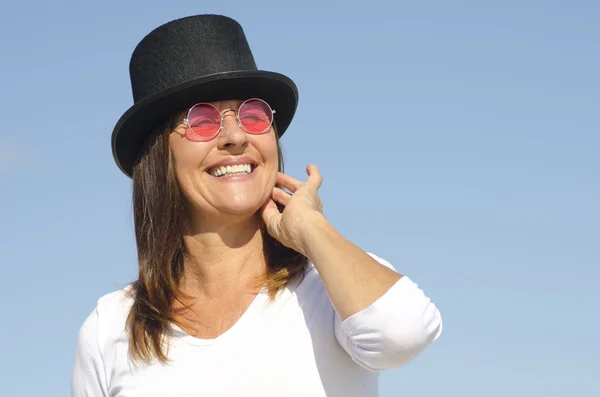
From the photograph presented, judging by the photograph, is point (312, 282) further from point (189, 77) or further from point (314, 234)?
point (189, 77)

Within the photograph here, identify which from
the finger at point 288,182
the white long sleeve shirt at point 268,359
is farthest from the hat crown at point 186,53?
the white long sleeve shirt at point 268,359

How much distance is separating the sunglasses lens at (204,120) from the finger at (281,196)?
1.43ft

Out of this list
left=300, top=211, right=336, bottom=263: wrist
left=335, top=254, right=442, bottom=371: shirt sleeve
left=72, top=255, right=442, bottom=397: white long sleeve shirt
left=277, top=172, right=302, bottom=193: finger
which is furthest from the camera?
left=277, top=172, right=302, bottom=193: finger

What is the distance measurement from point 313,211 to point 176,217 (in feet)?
2.92

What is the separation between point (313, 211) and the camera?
546 centimetres

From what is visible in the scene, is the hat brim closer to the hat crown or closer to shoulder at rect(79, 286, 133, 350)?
the hat crown

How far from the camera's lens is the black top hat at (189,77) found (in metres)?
5.89

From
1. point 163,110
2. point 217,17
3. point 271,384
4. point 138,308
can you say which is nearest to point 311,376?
point 271,384

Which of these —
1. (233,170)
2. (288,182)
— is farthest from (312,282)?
(233,170)

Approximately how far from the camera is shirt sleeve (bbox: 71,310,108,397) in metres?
5.91

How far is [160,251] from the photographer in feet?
19.8

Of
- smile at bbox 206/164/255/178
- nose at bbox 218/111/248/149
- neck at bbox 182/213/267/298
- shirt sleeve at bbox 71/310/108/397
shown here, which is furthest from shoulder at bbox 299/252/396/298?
shirt sleeve at bbox 71/310/108/397

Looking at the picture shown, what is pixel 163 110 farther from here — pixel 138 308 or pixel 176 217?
pixel 138 308

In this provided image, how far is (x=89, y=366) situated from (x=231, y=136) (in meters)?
1.43
